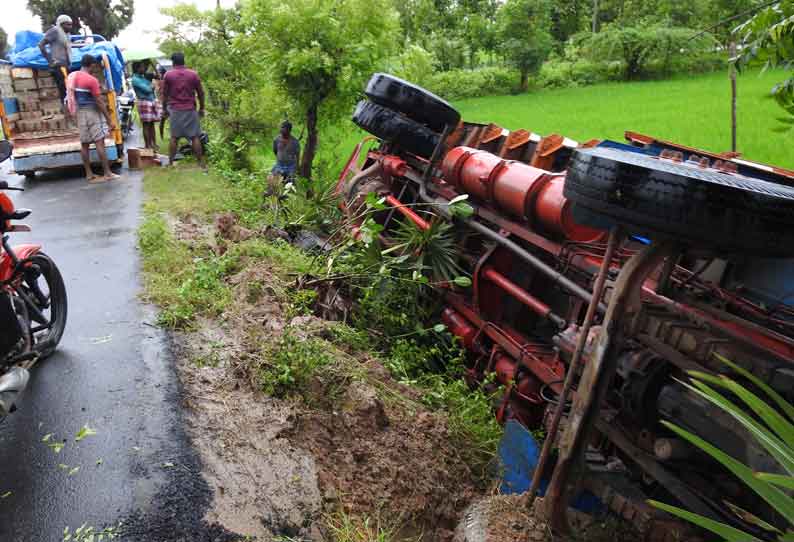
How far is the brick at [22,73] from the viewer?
39.3ft

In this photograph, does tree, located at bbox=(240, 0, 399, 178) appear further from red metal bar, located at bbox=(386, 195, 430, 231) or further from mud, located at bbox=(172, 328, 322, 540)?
mud, located at bbox=(172, 328, 322, 540)

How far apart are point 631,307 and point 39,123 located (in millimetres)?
12548

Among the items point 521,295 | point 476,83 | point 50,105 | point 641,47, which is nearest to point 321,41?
point 521,295

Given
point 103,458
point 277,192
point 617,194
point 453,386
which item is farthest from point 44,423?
point 277,192

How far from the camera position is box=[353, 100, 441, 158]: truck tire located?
6.88 m

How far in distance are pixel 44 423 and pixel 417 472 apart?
2.15 m

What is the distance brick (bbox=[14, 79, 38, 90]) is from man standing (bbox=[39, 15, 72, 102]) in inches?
17.7

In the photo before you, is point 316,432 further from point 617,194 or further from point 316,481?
point 617,194

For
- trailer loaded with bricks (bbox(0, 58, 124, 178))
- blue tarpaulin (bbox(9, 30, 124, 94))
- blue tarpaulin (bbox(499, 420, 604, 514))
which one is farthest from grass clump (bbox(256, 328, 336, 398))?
blue tarpaulin (bbox(9, 30, 124, 94))

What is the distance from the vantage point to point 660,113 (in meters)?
16.9

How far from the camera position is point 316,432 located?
3.70 meters

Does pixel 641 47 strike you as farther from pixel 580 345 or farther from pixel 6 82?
pixel 580 345

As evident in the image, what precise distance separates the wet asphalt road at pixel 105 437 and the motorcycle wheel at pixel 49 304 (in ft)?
0.38

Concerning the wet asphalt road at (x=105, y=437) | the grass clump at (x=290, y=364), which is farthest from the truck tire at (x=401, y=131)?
the grass clump at (x=290, y=364)
